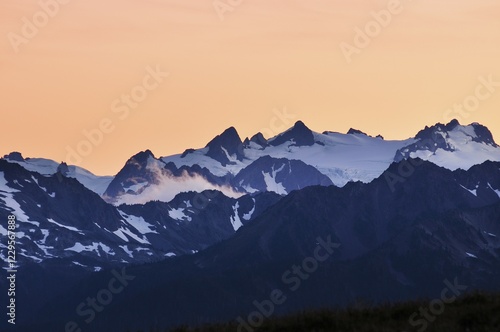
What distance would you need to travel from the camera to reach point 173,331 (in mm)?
43906

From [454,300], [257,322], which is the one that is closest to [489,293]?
[454,300]

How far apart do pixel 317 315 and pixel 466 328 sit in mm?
5403

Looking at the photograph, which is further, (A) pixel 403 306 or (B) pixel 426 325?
(A) pixel 403 306

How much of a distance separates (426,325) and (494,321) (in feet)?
6.54

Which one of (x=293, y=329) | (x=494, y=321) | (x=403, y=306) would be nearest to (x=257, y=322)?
(x=293, y=329)

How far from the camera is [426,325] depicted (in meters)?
41.6

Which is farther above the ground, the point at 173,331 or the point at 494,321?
the point at 173,331

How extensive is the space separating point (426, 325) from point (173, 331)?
7.93 meters

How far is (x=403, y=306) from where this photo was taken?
4541 cm

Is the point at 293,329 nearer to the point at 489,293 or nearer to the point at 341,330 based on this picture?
the point at 341,330

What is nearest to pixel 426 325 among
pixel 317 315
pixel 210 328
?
pixel 317 315

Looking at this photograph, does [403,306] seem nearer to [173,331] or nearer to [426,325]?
[426,325]

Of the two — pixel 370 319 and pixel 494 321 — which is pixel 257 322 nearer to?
pixel 370 319

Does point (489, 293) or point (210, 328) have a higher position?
point (210, 328)
